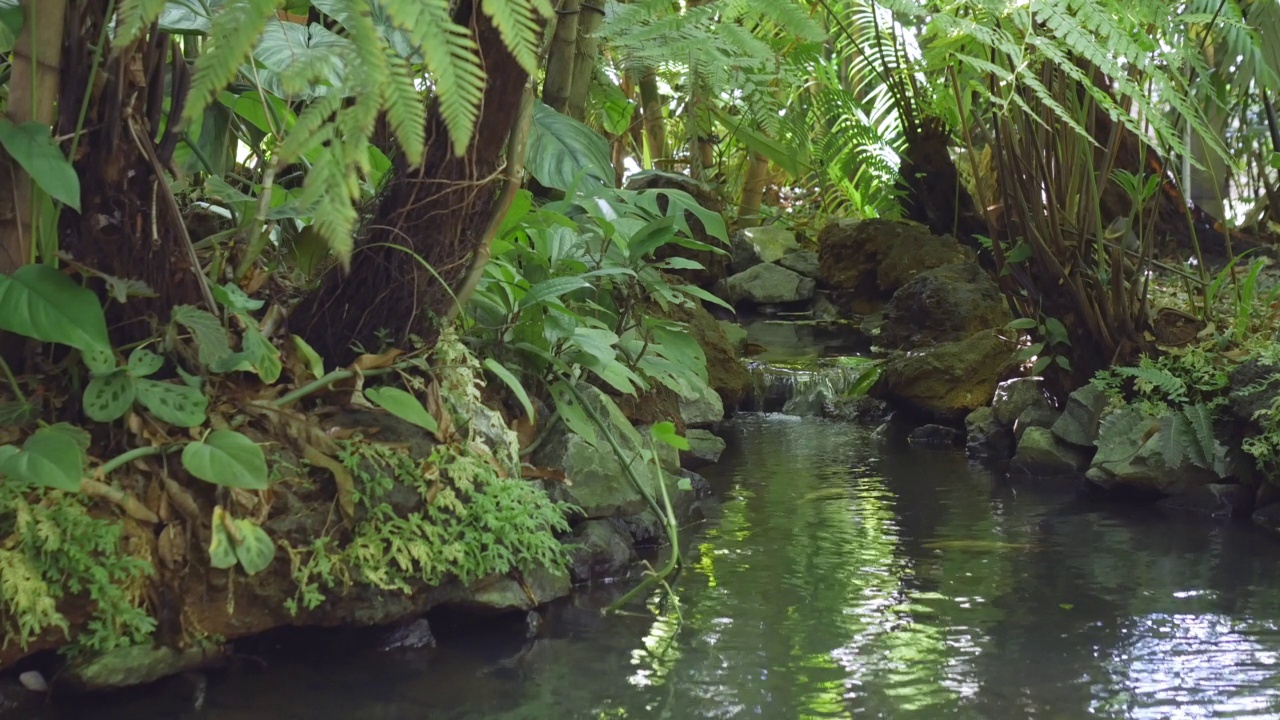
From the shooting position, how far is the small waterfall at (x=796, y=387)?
18.6ft

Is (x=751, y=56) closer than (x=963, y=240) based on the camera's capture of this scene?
Yes

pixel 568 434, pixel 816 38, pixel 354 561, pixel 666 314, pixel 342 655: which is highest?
pixel 816 38

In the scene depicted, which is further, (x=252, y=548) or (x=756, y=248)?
(x=756, y=248)

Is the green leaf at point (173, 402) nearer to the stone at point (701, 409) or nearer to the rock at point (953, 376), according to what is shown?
the stone at point (701, 409)

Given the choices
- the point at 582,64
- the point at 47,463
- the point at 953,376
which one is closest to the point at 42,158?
the point at 47,463

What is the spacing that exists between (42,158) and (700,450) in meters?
2.70

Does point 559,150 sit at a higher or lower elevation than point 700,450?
higher

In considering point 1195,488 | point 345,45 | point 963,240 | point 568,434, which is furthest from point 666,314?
point 963,240

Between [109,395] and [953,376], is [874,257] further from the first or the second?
[109,395]

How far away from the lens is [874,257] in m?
7.66

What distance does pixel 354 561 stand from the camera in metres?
2.05

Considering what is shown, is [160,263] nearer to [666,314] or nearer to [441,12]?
[441,12]

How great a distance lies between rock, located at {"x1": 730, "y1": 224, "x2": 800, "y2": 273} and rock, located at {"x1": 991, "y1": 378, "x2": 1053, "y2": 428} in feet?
13.6

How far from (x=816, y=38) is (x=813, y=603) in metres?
1.20
